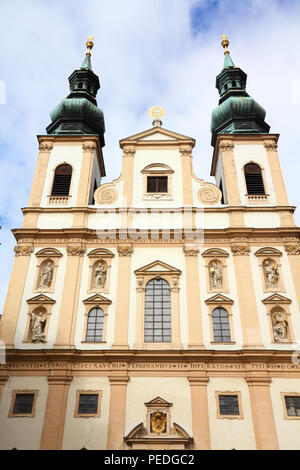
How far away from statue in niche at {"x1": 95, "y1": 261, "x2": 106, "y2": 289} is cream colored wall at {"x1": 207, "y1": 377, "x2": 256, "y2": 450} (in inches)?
214

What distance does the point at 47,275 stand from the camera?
1744cm

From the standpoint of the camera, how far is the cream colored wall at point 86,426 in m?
13.8

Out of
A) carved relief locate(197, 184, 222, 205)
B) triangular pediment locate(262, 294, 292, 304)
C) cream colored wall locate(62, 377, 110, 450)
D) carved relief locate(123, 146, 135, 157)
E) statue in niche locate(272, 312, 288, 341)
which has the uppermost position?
carved relief locate(123, 146, 135, 157)

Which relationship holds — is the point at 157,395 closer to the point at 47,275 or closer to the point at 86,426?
the point at 86,426

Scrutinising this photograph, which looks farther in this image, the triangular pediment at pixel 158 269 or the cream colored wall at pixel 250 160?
the cream colored wall at pixel 250 160

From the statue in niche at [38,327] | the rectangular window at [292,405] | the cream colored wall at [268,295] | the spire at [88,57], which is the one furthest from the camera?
the spire at [88,57]

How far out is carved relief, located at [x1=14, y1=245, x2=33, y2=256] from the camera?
17969mm

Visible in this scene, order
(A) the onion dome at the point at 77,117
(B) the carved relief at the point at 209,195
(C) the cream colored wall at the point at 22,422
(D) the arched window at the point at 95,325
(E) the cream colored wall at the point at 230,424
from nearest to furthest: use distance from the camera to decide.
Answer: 1. (E) the cream colored wall at the point at 230,424
2. (C) the cream colored wall at the point at 22,422
3. (D) the arched window at the point at 95,325
4. (B) the carved relief at the point at 209,195
5. (A) the onion dome at the point at 77,117

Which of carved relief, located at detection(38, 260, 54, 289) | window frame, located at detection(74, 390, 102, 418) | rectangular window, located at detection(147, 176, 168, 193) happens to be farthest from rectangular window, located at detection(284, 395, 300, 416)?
rectangular window, located at detection(147, 176, 168, 193)

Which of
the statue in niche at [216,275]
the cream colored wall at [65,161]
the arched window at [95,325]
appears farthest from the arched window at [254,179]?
the arched window at [95,325]

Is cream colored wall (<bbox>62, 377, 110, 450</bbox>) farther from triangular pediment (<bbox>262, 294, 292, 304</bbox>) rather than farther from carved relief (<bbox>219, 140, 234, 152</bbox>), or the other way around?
carved relief (<bbox>219, 140, 234, 152</bbox>)

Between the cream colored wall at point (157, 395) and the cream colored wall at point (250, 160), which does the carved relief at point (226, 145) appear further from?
the cream colored wall at point (157, 395)

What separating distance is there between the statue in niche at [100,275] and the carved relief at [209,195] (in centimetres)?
541
